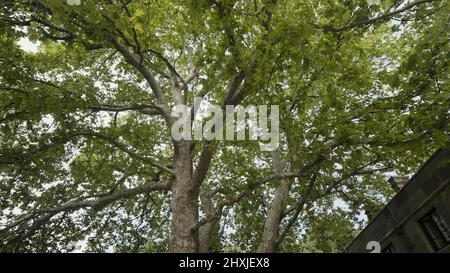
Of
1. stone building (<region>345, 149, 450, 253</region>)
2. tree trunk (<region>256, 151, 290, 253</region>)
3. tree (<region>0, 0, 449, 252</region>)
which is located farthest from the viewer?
stone building (<region>345, 149, 450, 253</region>)

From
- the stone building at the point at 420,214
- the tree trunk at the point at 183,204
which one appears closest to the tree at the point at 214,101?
the tree trunk at the point at 183,204

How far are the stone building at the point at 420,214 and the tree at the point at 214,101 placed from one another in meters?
2.72

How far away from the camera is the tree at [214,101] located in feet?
18.4

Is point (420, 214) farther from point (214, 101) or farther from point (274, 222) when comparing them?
point (214, 101)

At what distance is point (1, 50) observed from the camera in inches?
263

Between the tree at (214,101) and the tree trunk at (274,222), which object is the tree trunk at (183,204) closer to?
the tree at (214,101)

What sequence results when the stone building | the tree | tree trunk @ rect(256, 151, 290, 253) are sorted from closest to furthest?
the tree
tree trunk @ rect(256, 151, 290, 253)
the stone building

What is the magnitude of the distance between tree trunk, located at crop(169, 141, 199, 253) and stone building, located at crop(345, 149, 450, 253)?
9.34 meters

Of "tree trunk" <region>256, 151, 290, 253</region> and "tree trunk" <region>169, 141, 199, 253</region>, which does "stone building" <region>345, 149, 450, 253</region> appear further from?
"tree trunk" <region>169, 141, 199, 253</region>

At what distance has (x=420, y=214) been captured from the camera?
14.0 meters

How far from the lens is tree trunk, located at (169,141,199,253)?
6391mm

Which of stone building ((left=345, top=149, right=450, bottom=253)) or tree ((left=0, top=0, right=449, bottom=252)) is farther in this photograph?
stone building ((left=345, top=149, right=450, bottom=253))

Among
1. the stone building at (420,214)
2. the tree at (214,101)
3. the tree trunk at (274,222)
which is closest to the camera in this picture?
the tree at (214,101)

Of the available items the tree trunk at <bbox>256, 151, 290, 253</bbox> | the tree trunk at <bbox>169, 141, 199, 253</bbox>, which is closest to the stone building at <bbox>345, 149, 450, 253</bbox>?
the tree trunk at <bbox>256, 151, 290, 253</bbox>
